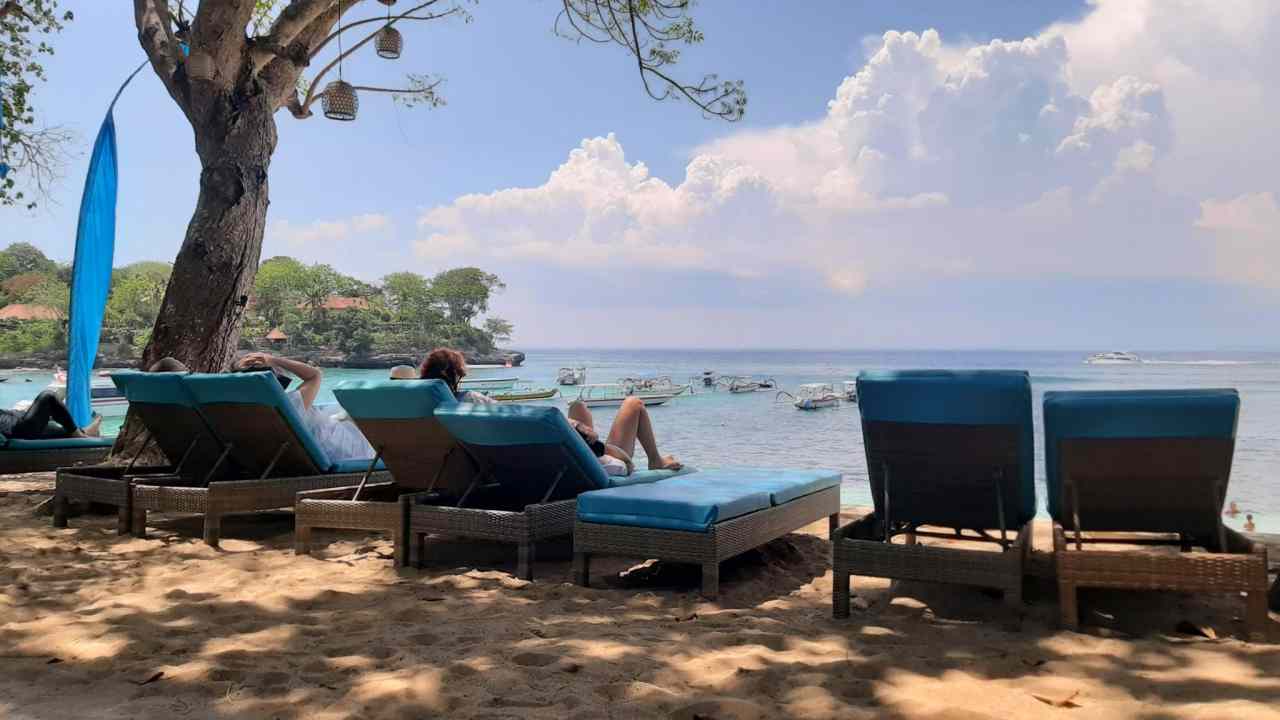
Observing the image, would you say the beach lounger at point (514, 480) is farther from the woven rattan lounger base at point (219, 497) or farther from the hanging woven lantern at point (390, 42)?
the hanging woven lantern at point (390, 42)

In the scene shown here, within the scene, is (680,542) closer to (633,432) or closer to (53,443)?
(633,432)

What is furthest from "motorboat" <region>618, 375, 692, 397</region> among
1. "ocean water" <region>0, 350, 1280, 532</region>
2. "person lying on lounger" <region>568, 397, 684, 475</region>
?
"person lying on lounger" <region>568, 397, 684, 475</region>

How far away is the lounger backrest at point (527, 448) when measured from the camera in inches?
162

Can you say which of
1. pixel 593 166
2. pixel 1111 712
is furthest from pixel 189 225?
pixel 593 166

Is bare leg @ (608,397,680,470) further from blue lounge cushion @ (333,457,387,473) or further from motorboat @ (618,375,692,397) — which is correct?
motorboat @ (618,375,692,397)

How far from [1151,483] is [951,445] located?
68 cm

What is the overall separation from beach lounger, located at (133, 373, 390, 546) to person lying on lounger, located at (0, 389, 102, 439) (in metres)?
3.11

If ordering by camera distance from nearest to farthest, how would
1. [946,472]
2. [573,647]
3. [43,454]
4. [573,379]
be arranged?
[573,647]
[946,472]
[43,454]
[573,379]

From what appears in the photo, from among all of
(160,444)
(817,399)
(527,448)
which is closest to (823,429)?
(817,399)

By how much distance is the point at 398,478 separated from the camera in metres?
4.76

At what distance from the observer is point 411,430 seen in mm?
4441

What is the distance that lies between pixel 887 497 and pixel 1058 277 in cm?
10150

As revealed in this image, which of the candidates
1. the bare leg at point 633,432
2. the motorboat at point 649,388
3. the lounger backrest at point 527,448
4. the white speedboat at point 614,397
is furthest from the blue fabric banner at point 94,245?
the motorboat at point 649,388

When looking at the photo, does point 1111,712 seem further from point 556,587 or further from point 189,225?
point 189,225
